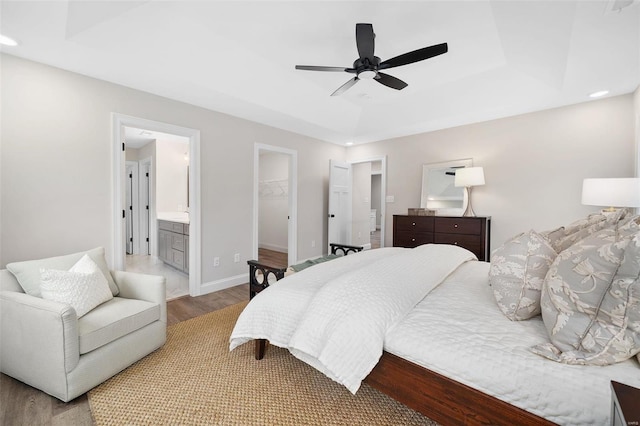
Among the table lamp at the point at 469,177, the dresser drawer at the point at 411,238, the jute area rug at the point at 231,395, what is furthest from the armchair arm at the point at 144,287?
the table lamp at the point at 469,177

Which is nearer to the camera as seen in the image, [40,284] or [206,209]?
[40,284]

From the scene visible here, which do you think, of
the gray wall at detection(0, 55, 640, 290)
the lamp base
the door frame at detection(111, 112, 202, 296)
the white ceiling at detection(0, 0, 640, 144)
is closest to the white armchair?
the gray wall at detection(0, 55, 640, 290)

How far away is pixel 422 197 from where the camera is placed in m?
4.43

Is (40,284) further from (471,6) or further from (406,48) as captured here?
(471,6)

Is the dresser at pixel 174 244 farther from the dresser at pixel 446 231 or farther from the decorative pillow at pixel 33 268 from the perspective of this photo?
the dresser at pixel 446 231

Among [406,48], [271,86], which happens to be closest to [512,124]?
[406,48]

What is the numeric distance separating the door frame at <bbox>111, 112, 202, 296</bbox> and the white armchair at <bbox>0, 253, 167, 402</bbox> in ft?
3.12

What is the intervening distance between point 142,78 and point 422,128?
12.4ft

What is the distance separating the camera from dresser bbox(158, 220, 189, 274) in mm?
4034

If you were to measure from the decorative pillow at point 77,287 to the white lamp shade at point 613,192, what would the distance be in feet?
13.8

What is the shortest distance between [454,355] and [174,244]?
4359 mm

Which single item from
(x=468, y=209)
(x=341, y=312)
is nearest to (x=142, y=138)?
(x=341, y=312)

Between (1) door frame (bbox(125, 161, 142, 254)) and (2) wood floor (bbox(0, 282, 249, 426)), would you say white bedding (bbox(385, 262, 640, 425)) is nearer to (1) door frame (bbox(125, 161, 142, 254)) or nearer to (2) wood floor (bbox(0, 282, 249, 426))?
(2) wood floor (bbox(0, 282, 249, 426))

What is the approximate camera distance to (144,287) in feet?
6.82
